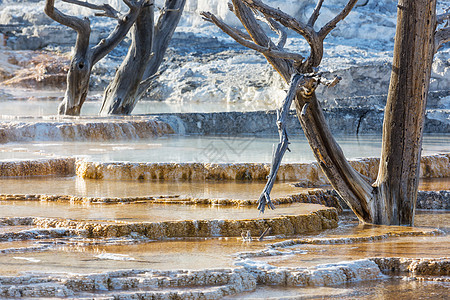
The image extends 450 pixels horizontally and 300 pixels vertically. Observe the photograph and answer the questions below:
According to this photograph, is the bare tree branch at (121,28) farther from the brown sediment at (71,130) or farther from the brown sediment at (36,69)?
the brown sediment at (36,69)

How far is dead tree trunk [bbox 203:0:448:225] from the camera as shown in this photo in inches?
207

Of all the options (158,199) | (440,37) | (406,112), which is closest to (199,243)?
(158,199)

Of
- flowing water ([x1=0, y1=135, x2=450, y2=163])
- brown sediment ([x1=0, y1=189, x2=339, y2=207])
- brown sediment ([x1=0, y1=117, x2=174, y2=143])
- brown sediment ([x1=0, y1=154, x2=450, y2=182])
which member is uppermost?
brown sediment ([x1=0, y1=117, x2=174, y2=143])

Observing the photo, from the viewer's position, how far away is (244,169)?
6.96 metres

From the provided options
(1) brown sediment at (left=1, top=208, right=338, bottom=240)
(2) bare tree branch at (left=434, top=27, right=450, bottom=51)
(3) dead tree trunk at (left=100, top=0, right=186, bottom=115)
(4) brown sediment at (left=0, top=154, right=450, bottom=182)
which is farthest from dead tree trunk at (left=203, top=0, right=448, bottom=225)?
(3) dead tree trunk at (left=100, top=0, right=186, bottom=115)

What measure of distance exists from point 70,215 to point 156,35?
26.4 feet

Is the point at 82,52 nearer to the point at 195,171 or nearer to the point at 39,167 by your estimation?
the point at 39,167

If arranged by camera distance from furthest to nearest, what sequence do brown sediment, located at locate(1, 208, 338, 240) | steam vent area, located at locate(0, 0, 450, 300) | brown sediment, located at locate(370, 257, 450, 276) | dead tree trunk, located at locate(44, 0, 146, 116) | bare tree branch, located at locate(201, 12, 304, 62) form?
dead tree trunk, located at locate(44, 0, 146, 116) < bare tree branch, located at locate(201, 12, 304, 62) < brown sediment, located at locate(1, 208, 338, 240) < brown sediment, located at locate(370, 257, 450, 276) < steam vent area, located at locate(0, 0, 450, 300)

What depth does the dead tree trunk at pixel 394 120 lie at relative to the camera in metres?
5.25

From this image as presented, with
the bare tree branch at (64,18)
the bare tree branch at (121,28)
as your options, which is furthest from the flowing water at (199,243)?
the bare tree branch at (121,28)

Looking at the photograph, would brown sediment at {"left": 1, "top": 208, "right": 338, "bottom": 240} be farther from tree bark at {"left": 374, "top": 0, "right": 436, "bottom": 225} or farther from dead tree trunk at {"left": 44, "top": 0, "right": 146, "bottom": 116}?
dead tree trunk at {"left": 44, "top": 0, "right": 146, "bottom": 116}

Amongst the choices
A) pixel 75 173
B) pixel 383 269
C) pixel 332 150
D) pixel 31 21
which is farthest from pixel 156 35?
A: pixel 31 21

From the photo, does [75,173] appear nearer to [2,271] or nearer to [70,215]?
[70,215]

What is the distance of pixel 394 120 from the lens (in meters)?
5.43
